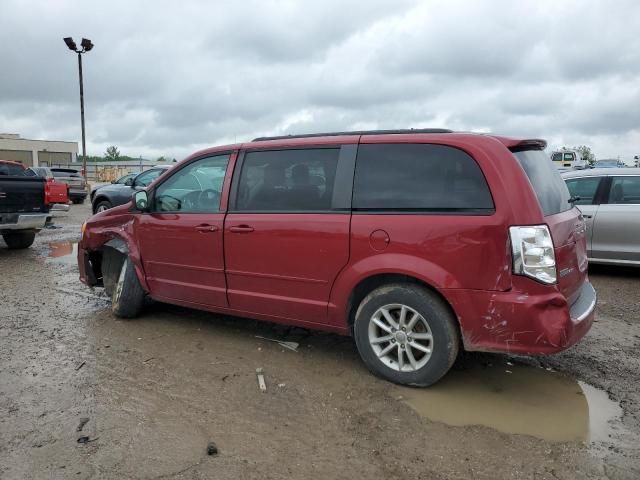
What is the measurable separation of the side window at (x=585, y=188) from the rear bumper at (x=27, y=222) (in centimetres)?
889

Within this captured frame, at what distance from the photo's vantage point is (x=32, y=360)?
429 centimetres

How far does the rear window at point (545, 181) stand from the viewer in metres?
3.51

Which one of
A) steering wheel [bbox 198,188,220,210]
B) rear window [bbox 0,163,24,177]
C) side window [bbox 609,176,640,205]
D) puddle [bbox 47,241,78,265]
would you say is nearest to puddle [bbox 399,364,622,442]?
steering wheel [bbox 198,188,220,210]

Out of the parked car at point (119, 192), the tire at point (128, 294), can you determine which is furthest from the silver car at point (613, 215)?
the parked car at point (119, 192)

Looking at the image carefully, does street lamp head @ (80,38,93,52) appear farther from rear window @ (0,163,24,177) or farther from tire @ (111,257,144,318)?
tire @ (111,257,144,318)

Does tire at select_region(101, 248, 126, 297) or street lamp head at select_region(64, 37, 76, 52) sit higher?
street lamp head at select_region(64, 37, 76, 52)

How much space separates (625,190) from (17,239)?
10.5 m

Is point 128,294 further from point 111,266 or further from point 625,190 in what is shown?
point 625,190

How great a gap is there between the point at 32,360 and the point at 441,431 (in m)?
3.30

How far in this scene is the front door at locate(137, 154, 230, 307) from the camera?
4.54 meters

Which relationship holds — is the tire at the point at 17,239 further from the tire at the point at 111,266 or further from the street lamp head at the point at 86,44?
the street lamp head at the point at 86,44

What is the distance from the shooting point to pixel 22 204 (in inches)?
364

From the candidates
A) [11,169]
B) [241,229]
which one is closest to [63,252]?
[11,169]

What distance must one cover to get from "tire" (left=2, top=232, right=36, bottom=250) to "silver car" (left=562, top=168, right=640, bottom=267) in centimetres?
981
